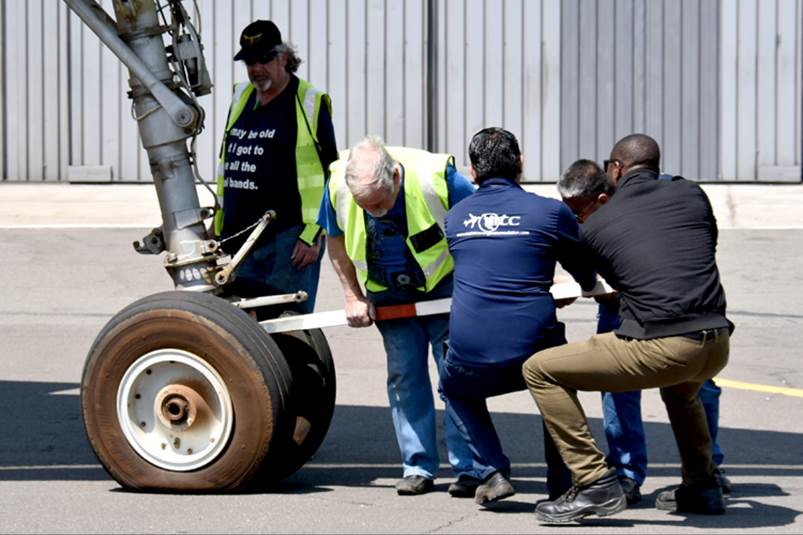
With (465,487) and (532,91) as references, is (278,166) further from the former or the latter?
(532,91)

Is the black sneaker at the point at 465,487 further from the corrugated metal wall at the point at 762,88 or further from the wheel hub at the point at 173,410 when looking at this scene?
the corrugated metal wall at the point at 762,88

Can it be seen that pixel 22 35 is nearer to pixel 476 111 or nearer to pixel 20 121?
pixel 20 121

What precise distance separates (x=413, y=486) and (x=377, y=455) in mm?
974

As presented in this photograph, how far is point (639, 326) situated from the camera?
19.5 ft

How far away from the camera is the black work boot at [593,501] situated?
6.01 meters

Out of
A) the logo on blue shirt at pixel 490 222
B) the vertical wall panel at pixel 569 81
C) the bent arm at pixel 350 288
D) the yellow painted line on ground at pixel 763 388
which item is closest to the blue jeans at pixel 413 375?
the bent arm at pixel 350 288

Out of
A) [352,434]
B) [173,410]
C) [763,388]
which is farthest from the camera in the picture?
[763,388]

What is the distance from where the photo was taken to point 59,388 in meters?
9.41

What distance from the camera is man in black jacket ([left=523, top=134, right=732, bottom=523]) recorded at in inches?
233

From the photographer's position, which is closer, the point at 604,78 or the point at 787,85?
the point at 787,85

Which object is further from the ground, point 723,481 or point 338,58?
point 338,58

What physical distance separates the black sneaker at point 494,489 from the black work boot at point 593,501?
12.0 inches

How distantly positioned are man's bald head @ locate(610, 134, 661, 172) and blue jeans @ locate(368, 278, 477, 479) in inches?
38.7

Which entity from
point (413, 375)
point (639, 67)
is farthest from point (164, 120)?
point (639, 67)
